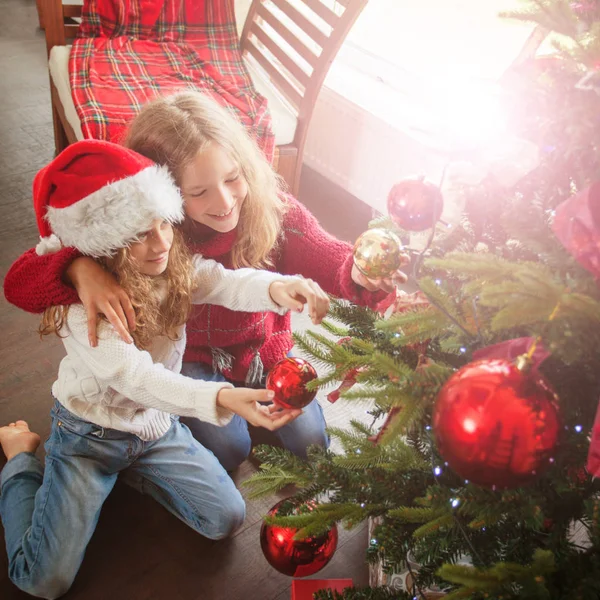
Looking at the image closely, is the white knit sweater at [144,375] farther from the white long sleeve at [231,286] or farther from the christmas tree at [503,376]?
the christmas tree at [503,376]

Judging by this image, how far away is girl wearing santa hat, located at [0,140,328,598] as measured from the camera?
0.94 metres

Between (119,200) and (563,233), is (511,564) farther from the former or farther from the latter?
(119,200)

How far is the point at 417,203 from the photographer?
779 mm

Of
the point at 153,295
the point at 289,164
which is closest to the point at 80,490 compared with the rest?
the point at 153,295

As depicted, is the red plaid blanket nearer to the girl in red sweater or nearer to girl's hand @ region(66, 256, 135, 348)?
the girl in red sweater

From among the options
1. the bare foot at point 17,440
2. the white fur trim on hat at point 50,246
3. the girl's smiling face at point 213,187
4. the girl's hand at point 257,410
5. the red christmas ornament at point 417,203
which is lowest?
the bare foot at point 17,440

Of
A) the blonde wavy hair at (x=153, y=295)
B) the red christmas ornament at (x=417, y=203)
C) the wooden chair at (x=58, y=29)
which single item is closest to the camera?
the red christmas ornament at (x=417, y=203)

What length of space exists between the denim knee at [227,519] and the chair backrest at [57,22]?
69.3 inches

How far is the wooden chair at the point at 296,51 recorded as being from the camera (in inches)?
→ 73.4

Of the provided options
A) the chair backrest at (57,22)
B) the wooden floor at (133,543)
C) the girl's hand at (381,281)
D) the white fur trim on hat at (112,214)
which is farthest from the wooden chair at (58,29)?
the girl's hand at (381,281)

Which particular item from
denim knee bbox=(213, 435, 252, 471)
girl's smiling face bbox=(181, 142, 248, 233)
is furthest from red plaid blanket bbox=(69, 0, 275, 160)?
denim knee bbox=(213, 435, 252, 471)

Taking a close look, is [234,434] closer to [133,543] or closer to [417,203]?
[133,543]

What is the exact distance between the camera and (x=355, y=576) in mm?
1223

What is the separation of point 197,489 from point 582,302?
0.92m
